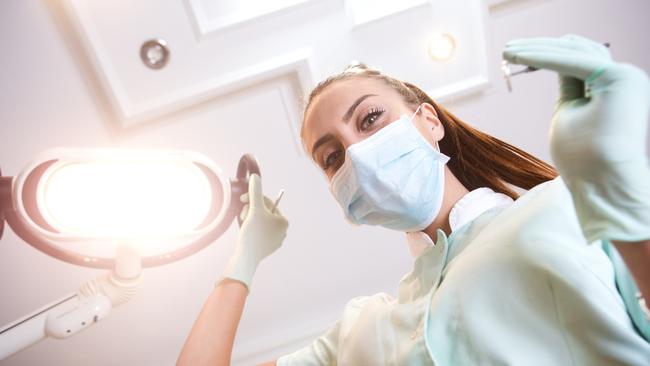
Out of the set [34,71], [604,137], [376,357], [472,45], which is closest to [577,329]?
[604,137]

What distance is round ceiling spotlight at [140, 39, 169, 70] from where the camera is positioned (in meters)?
1.93

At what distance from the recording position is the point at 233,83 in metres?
2.01

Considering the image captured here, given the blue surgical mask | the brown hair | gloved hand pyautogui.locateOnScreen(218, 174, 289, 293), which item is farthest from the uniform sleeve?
the brown hair

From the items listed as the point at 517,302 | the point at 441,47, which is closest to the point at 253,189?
the point at 517,302

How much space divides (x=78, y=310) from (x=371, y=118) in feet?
3.01

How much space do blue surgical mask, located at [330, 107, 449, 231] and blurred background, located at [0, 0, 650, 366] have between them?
32.5 inches

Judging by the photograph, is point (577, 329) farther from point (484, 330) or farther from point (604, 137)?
point (604, 137)

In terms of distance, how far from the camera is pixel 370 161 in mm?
1283

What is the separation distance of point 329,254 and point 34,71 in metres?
1.51

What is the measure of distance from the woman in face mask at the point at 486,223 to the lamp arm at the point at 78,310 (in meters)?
0.27

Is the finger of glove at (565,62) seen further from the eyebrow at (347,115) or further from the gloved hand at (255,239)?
the gloved hand at (255,239)

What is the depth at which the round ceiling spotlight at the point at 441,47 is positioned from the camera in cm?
204

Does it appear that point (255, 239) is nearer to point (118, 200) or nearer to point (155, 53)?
point (118, 200)

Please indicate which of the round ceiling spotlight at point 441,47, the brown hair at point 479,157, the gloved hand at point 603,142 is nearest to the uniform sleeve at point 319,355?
the brown hair at point 479,157
